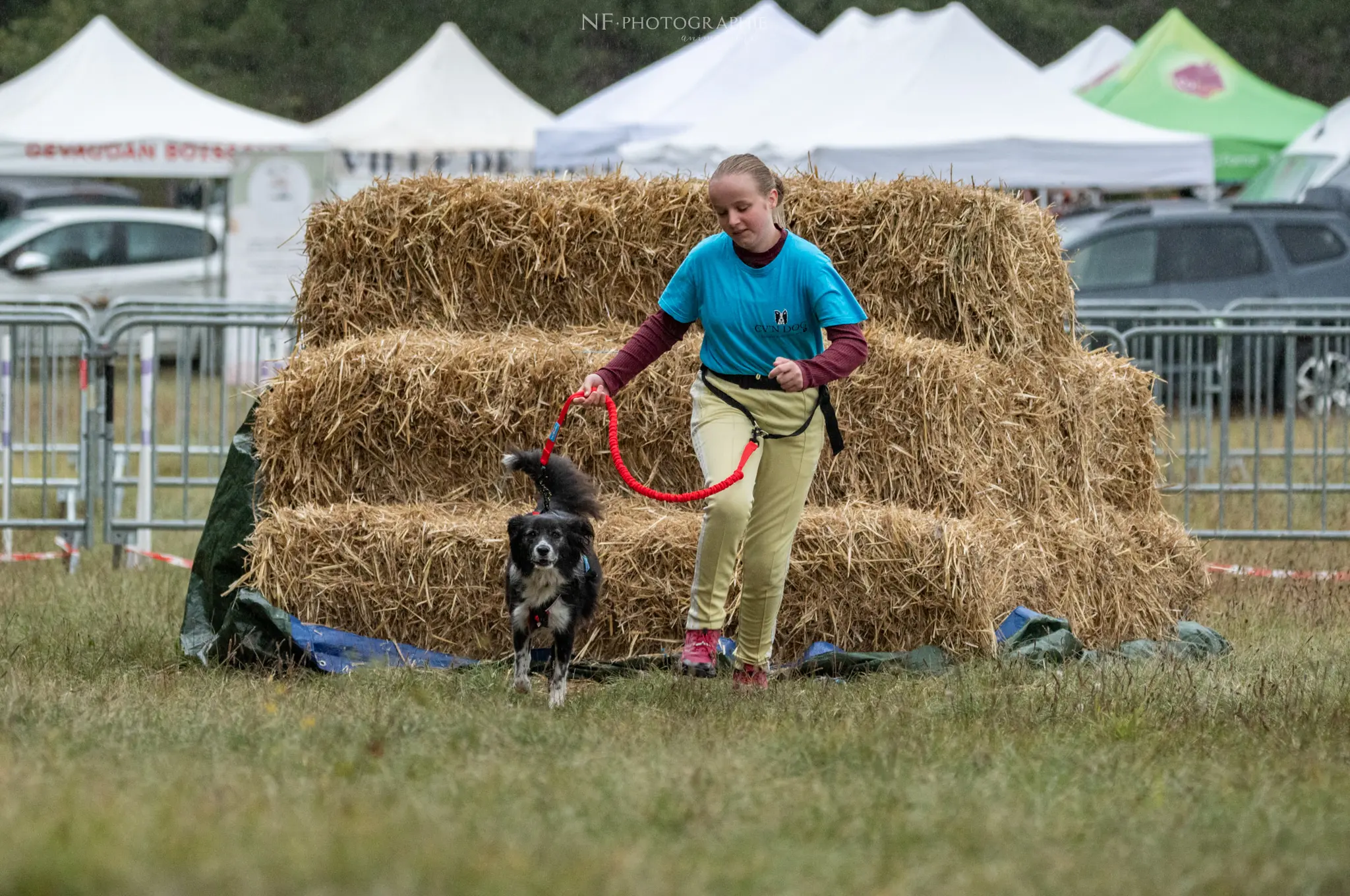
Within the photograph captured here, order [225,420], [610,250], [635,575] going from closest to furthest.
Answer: [635,575], [610,250], [225,420]

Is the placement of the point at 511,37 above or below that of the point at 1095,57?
above

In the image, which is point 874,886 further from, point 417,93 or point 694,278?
point 417,93

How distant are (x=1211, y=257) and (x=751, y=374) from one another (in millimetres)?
13281

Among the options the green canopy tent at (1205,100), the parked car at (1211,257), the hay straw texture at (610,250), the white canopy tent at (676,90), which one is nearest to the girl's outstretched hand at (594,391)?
the hay straw texture at (610,250)

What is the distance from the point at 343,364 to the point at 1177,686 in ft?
11.9

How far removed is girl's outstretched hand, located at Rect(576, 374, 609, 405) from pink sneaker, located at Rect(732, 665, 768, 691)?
1.16 meters

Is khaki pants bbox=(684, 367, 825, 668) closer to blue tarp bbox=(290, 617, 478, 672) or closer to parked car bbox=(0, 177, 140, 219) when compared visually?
blue tarp bbox=(290, 617, 478, 672)

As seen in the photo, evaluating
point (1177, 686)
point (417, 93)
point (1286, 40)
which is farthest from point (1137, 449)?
point (1286, 40)

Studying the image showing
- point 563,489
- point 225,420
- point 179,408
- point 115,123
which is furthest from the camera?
point 115,123

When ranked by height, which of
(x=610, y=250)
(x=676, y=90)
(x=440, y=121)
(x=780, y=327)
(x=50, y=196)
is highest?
(x=676, y=90)

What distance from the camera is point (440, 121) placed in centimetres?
2389

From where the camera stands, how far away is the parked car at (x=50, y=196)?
28.3m

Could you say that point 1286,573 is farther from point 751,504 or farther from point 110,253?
point 110,253

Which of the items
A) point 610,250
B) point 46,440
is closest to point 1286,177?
point 46,440
